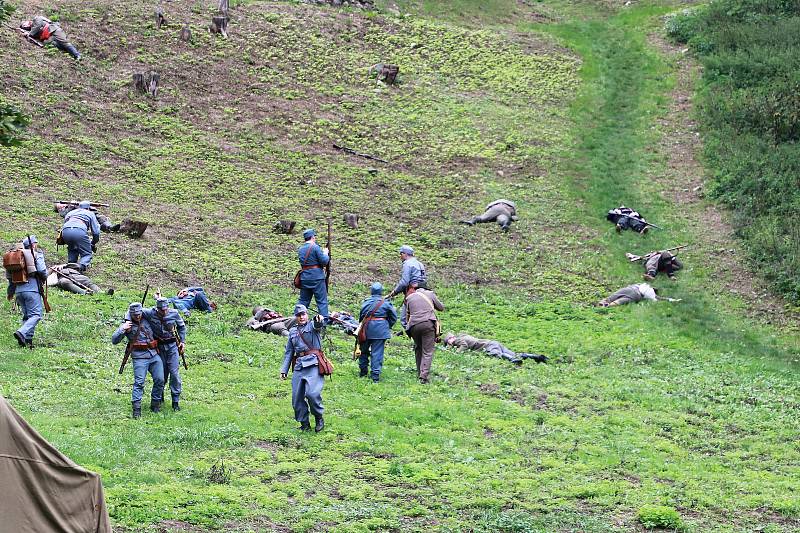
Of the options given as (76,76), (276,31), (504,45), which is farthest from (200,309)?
(504,45)

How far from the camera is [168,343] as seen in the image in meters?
19.1

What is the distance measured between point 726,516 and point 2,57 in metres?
31.5

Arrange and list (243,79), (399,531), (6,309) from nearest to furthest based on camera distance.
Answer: (399,531) → (6,309) → (243,79)

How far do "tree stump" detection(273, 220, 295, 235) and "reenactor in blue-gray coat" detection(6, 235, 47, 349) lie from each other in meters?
10.5

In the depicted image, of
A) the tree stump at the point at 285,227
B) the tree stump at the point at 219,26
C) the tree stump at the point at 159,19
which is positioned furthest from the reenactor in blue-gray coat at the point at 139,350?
the tree stump at the point at 219,26

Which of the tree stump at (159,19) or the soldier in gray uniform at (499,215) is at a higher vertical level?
the tree stump at (159,19)

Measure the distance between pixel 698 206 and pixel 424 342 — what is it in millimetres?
17677

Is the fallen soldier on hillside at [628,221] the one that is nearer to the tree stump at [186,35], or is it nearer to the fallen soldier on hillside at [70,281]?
the fallen soldier on hillside at [70,281]

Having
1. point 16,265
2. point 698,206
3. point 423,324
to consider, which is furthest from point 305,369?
point 698,206

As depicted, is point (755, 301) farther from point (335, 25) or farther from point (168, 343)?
point (335, 25)

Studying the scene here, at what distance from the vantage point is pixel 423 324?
22.0 metres

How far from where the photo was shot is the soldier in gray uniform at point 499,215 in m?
34.2

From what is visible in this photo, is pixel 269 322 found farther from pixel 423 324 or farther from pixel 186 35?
pixel 186 35

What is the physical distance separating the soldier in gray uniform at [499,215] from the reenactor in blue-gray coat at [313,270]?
35.2ft
